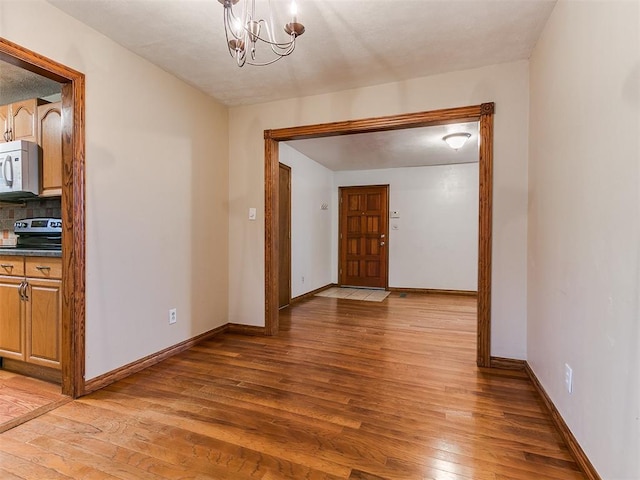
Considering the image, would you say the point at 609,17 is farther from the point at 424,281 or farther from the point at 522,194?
the point at 424,281

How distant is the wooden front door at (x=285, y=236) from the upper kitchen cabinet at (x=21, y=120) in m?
2.75

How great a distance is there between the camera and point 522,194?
256 cm

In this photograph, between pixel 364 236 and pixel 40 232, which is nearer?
pixel 40 232

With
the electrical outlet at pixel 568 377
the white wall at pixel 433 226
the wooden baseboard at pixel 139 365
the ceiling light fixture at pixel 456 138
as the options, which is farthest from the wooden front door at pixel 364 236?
the electrical outlet at pixel 568 377

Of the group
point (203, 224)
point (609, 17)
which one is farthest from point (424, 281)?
point (609, 17)

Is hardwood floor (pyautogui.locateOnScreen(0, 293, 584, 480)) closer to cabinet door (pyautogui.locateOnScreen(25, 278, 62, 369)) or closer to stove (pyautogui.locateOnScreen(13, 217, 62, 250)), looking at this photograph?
cabinet door (pyautogui.locateOnScreen(25, 278, 62, 369))

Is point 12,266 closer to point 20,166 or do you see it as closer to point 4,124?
point 20,166

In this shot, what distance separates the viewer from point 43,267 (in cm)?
229

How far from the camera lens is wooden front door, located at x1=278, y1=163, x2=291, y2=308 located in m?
4.81

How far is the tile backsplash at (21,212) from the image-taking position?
119 inches

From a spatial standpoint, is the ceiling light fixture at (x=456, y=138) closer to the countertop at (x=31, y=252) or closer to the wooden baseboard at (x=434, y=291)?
the wooden baseboard at (x=434, y=291)

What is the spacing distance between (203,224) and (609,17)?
311 cm

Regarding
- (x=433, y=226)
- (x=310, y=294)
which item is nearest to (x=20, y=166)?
(x=310, y=294)

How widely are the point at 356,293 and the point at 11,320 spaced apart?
4688 mm
